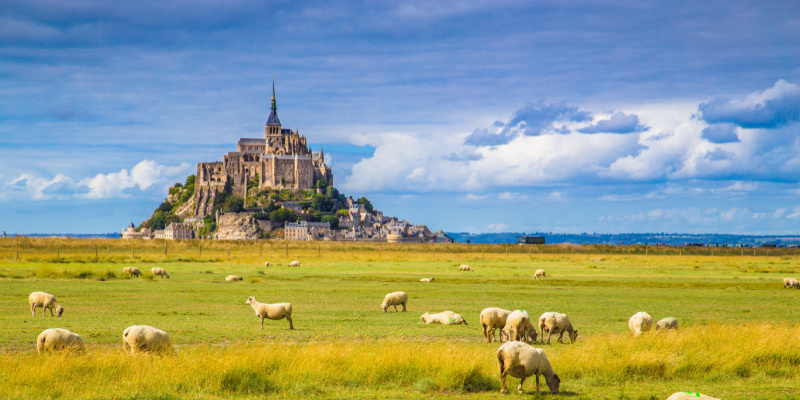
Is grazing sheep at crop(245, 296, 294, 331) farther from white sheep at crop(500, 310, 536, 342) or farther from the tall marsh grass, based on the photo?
white sheep at crop(500, 310, 536, 342)

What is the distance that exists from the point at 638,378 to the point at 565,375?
1.58 meters

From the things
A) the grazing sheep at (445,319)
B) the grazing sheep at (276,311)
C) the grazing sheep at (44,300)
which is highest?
the grazing sheep at (44,300)

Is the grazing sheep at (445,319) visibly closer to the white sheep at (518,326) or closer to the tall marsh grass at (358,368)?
the white sheep at (518,326)

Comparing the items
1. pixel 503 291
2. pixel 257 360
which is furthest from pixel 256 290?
pixel 257 360

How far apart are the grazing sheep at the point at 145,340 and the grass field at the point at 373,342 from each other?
52cm

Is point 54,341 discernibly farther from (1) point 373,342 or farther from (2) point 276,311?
(2) point 276,311

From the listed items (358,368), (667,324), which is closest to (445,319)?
(667,324)

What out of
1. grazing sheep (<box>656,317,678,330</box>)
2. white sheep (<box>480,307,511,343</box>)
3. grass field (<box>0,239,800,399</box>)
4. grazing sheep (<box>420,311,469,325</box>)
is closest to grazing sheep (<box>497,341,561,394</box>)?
grass field (<box>0,239,800,399</box>)

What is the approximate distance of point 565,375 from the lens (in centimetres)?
1464

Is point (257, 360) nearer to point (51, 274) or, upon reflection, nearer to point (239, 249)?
point (51, 274)

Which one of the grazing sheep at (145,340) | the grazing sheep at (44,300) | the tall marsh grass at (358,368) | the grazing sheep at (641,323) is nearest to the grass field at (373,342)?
the tall marsh grass at (358,368)

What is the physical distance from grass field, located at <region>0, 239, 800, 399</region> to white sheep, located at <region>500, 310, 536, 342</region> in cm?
60

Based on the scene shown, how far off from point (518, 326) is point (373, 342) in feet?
11.7

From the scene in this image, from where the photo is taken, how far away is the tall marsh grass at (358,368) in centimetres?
1276
